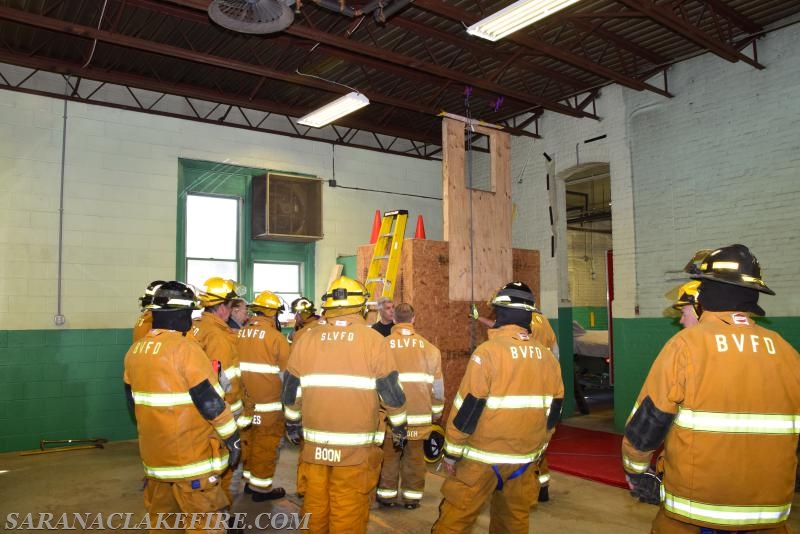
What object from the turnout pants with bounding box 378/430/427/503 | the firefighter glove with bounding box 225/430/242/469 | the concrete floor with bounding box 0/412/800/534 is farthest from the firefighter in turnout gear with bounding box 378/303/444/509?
the firefighter glove with bounding box 225/430/242/469

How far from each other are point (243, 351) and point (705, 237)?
276 inches

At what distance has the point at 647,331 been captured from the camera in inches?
381

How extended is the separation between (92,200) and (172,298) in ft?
23.1

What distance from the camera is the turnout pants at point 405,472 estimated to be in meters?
6.04

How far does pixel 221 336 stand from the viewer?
5250 millimetres

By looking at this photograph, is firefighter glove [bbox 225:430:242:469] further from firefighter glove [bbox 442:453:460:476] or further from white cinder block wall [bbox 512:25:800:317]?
white cinder block wall [bbox 512:25:800:317]

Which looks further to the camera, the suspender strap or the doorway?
the doorway

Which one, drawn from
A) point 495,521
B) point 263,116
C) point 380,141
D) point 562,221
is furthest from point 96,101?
point 495,521

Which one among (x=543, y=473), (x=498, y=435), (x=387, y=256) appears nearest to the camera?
(x=498, y=435)

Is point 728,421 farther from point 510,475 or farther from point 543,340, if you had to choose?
point 543,340

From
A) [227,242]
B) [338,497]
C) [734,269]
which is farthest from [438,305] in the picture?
[227,242]

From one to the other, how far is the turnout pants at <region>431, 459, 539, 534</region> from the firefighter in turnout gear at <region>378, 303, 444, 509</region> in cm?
195

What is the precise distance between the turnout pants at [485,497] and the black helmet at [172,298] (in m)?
2.08

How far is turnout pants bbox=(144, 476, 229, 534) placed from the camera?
12.1ft
